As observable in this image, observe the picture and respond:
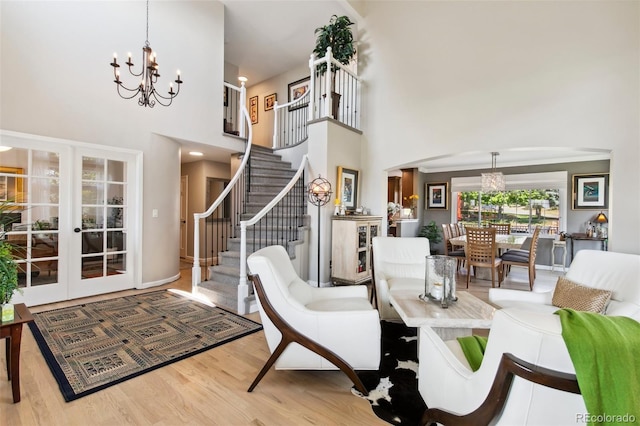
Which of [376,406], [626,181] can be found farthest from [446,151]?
[376,406]

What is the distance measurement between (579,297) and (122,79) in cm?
577

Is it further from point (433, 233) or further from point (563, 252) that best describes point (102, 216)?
point (563, 252)

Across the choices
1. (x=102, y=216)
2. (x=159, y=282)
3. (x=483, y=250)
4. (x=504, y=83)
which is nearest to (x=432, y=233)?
(x=483, y=250)

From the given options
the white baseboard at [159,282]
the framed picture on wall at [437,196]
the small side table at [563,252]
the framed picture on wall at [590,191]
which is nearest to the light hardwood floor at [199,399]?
the white baseboard at [159,282]

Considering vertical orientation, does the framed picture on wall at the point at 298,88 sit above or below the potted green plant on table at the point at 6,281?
above

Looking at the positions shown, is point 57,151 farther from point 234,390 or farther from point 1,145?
point 234,390

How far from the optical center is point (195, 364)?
2.30m

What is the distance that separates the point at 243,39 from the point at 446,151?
5.15m

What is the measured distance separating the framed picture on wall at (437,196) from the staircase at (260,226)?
4.25 meters

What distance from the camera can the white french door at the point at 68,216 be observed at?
11.3 feet

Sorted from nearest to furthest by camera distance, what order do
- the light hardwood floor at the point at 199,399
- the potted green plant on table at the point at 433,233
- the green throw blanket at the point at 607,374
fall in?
the green throw blanket at the point at 607,374 < the light hardwood floor at the point at 199,399 < the potted green plant on table at the point at 433,233

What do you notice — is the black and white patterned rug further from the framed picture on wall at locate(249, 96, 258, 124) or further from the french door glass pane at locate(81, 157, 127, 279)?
the framed picture on wall at locate(249, 96, 258, 124)

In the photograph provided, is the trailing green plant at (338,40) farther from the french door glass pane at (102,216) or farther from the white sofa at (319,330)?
the white sofa at (319,330)

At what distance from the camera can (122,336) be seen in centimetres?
275
